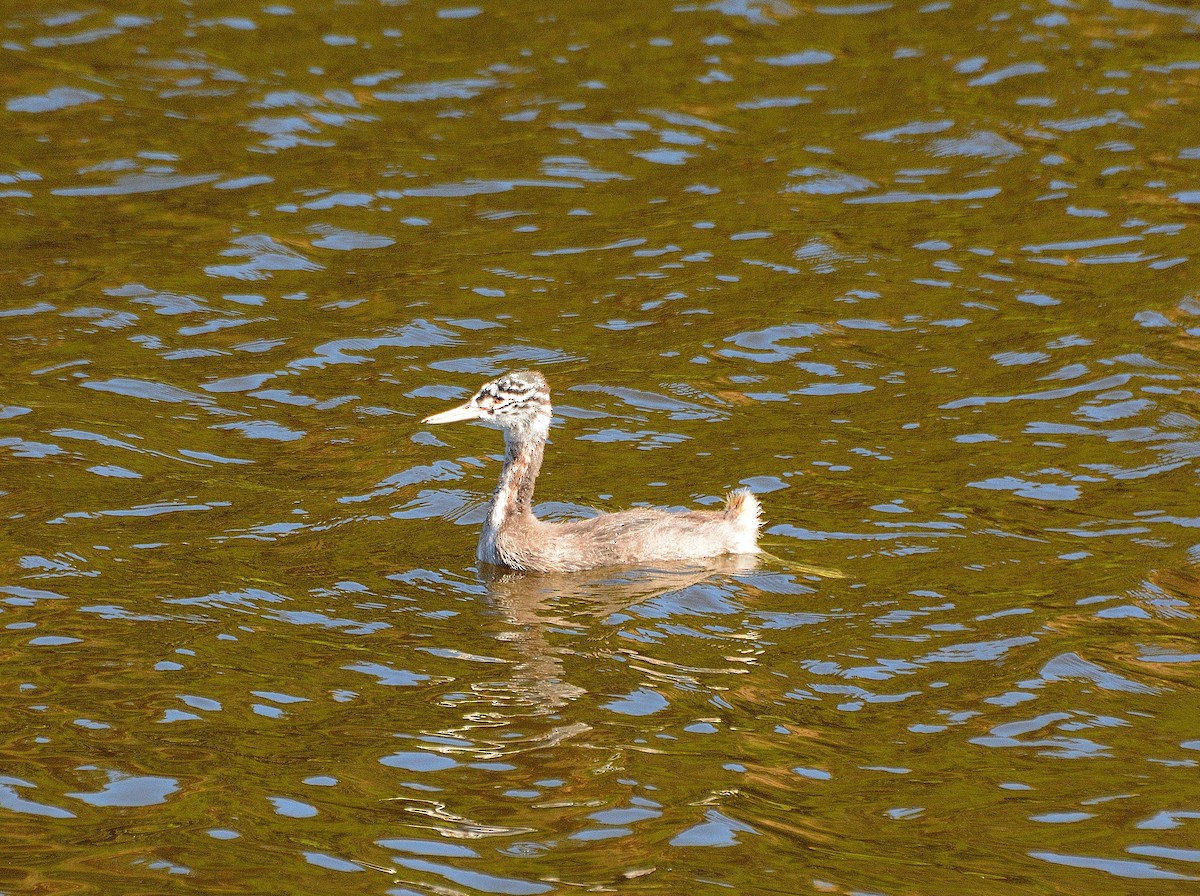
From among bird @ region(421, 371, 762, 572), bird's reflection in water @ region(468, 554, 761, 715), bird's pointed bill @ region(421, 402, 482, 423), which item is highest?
bird's pointed bill @ region(421, 402, 482, 423)

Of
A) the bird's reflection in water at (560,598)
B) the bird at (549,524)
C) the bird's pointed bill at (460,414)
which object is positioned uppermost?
the bird's pointed bill at (460,414)

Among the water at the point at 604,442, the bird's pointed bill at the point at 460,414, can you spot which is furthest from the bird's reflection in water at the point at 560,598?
the bird's pointed bill at the point at 460,414

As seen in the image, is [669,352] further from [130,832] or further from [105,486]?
[130,832]

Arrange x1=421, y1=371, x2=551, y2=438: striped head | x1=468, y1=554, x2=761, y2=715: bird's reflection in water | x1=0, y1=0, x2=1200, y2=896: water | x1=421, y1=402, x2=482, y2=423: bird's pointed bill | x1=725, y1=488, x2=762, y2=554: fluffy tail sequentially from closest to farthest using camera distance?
x1=0, y1=0, x2=1200, y2=896: water, x1=468, y1=554, x2=761, y2=715: bird's reflection in water, x1=725, y1=488, x2=762, y2=554: fluffy tail, x1=421, y1=402, x2=482, y2=423: bird's pointed bill, x1=421, y1=371, x2=551, y2=438: striped head

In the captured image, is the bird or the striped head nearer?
the bird

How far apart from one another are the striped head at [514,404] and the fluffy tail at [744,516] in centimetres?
125

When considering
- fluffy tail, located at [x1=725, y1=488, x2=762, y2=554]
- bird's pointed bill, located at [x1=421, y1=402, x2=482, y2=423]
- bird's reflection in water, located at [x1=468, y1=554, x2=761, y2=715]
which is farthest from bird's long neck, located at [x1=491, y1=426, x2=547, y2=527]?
fluffy tail, located at [x1=725, y1=488, x2=762, y2=554]

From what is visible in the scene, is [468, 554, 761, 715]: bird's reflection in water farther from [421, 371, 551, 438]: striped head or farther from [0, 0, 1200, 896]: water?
[421, 371, 551, 438]: striped head

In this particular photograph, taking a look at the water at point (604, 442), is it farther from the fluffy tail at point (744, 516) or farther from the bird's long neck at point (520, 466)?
the bird's long neck at point (520, 466)

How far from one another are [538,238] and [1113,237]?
459cm

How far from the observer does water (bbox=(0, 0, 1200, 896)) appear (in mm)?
7305

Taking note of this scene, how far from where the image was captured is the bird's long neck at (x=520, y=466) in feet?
34.0

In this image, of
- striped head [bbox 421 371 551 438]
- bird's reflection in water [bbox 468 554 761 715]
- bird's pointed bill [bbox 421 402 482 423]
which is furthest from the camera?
striped head [bbox 421 371 551 438]

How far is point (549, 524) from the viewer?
10.4 m
